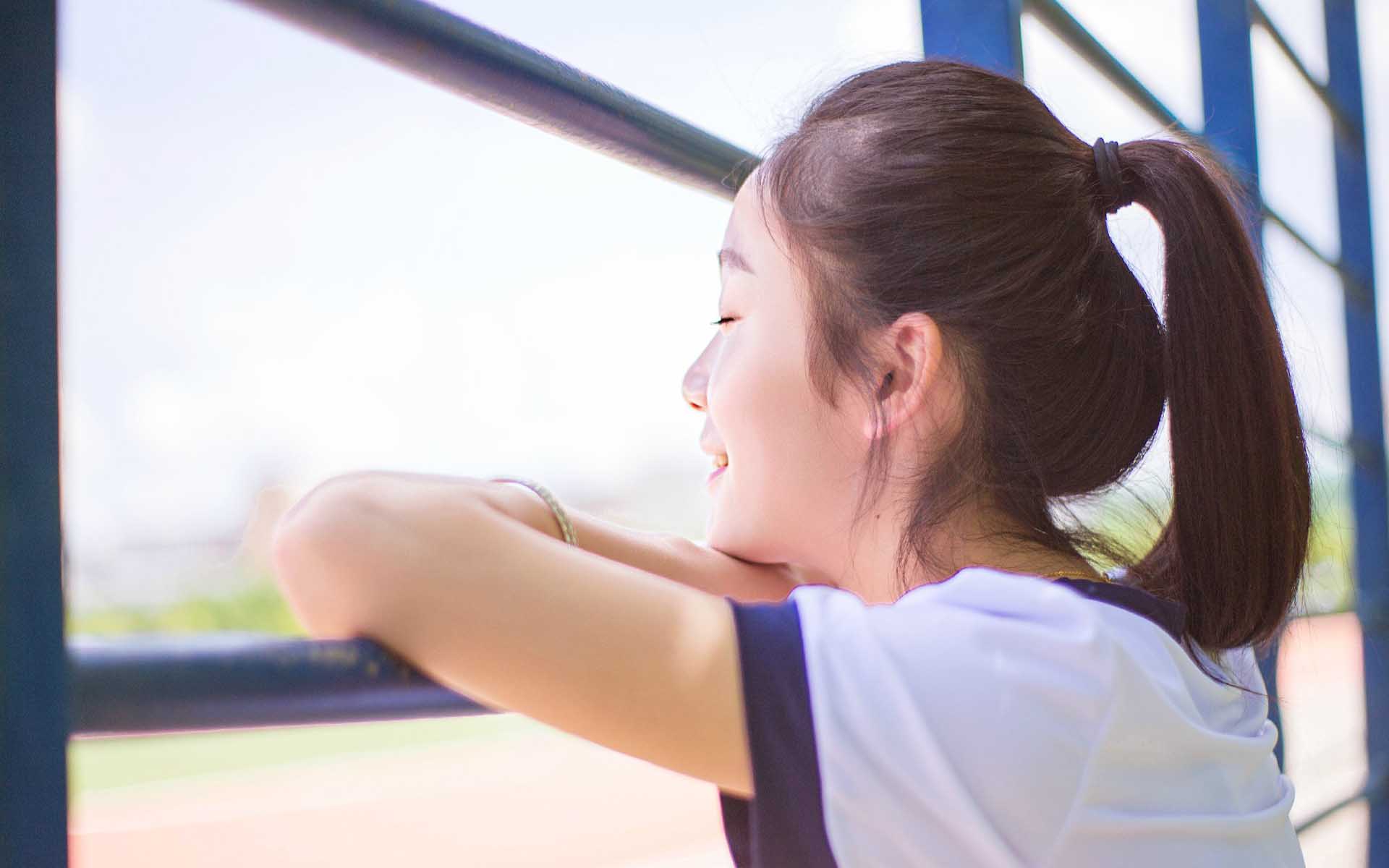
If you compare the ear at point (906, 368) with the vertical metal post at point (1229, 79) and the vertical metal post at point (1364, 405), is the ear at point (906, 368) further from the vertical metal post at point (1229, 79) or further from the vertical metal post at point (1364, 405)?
the vertical metal post at point (1364, 405)

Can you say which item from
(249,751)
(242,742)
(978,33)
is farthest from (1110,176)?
(242,742)

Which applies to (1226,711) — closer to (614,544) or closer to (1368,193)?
(614,544)

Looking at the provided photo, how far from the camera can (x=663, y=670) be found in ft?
1.47

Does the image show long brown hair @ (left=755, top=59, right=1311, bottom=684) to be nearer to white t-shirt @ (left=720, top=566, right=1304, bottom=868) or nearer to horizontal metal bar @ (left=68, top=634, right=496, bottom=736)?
white t-shirt @ (left=720, top=566, right=1304, bottom=868)

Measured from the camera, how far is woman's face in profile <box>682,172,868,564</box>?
27.1 inches

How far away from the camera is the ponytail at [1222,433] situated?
0.71 metres

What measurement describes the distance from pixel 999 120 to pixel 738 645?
418mm

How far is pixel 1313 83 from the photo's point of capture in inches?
80.5

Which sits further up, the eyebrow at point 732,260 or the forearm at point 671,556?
the eyebrow at point 732,260

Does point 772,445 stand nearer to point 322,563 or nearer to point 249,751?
point 322,563

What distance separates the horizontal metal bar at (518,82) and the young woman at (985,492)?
0.29 feet

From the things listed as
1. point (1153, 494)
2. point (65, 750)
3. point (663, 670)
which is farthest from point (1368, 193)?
point (65, 750)

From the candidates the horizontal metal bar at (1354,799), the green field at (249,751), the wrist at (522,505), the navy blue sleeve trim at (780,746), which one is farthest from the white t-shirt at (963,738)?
the green field at (249,751)

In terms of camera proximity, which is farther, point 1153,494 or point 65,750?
point 1153,494
